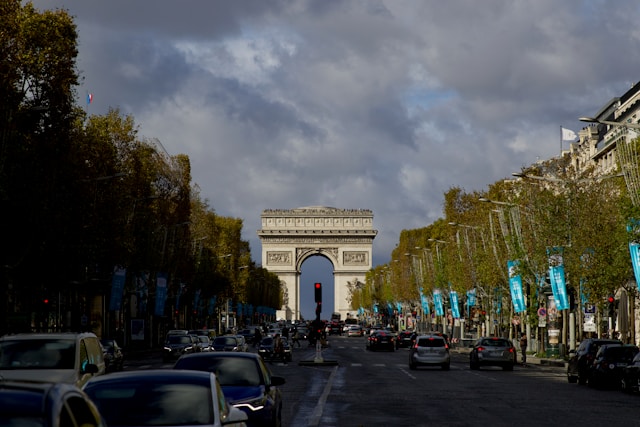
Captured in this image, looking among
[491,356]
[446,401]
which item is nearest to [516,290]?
[491,356]

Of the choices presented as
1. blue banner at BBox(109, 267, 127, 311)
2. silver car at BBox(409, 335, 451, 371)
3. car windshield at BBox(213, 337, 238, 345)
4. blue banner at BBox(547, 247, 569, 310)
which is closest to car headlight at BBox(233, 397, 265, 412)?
silver car at BBox(409, 335, 451, 371)

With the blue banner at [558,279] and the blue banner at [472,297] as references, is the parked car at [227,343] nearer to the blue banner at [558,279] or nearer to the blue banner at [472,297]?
the blue banner at [558,279]

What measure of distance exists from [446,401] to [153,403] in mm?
19232

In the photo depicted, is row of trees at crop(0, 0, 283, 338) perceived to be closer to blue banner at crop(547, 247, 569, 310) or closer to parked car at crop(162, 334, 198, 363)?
parked car at crop(162, 334, 198, 363)

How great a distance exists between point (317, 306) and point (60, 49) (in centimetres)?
1868

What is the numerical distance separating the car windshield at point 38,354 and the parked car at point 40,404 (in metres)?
13.9

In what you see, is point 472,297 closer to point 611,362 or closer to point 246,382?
point 611,362

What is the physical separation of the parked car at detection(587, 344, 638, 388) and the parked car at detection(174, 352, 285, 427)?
2127 centimetres

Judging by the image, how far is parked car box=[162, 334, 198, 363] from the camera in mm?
57312

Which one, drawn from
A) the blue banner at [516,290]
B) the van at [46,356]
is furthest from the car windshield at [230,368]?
the blue banner at [516,290]

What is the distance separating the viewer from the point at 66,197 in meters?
47.9

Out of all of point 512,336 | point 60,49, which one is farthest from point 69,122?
point 512,336

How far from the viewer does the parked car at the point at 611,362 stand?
37.4m

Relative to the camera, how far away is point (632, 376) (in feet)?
114
